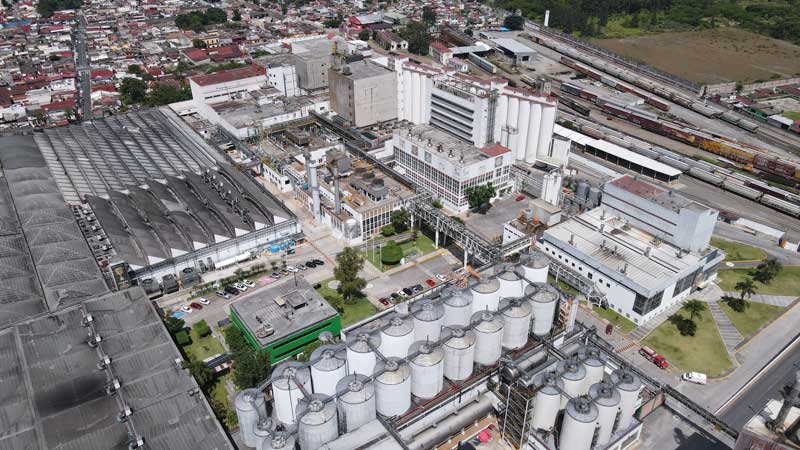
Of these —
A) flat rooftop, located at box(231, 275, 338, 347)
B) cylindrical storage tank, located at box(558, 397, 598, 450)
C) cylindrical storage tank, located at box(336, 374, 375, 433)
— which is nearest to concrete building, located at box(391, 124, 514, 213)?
flat rooftop, located at box(231, 275, 338, 347)

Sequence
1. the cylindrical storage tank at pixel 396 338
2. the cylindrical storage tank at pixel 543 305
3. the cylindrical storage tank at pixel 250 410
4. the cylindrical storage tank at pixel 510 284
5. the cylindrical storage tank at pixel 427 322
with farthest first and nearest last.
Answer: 1. the cylindrical storage tank at pixel 510 284
2. the cylindrical storage tank at pixel 543 305
3. the cylindrical storage tank at pixel 427 322
4. the cylindrical storage tank at pixel 396 338
5. the cylindrical storage tank at pixel 250 410

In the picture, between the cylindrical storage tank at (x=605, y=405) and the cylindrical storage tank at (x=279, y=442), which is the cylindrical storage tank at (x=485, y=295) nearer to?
the cylindrical storage tank at (x=605, y=405)

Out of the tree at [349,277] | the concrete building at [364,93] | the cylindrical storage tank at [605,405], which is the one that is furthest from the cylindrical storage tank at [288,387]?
the concrete building at [364,93]

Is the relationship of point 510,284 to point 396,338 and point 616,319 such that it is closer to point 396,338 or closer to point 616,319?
point 396,338

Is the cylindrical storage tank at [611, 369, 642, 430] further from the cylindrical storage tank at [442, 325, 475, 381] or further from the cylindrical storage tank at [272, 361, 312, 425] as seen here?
the cylindrical storage tank at [272, 361, 312, 425]

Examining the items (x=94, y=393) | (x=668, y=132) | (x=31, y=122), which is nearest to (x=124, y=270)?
(x=94, y=393)

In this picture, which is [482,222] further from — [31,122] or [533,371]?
[31,122]
